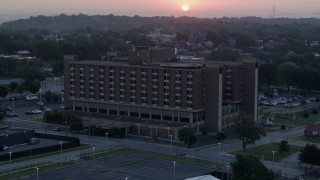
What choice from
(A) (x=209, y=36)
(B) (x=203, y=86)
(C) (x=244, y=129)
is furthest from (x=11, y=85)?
(A) (x=209, y=36)

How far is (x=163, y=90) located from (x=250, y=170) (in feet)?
41.4

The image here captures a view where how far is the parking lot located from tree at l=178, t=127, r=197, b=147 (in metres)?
2.34

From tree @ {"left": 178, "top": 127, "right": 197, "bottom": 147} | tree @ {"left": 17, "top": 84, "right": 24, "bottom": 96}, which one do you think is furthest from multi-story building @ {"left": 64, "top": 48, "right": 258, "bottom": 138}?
tree @ {"left": 17, "top": 84, "right": 24, "bottom": 96}

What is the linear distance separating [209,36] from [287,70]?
40526mm

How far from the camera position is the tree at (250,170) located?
17031mm

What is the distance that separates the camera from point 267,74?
45812mm

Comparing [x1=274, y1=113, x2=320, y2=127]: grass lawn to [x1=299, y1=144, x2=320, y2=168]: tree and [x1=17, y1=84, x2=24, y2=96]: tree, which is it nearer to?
[x1=299, y1=144, x2=320, y2=168]: tree

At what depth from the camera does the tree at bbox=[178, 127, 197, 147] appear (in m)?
25.5

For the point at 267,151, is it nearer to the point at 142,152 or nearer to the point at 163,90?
the point at 142,152

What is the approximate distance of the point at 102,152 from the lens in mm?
24547

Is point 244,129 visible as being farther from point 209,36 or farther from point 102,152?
point 209,36

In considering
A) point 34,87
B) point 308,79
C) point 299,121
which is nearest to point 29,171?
point 299,121

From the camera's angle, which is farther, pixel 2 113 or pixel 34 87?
pixel 34 87

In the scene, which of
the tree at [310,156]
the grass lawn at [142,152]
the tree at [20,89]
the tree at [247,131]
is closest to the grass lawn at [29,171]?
the grass lawn at [142,152]
